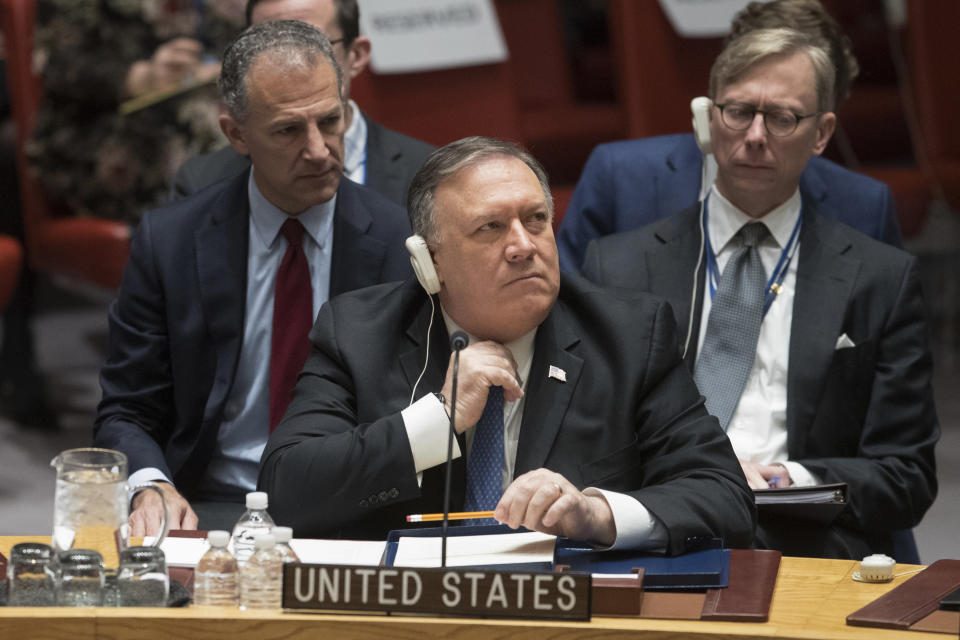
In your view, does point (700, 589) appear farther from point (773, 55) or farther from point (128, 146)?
point (128, 146)

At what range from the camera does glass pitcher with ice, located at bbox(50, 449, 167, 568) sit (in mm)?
1807

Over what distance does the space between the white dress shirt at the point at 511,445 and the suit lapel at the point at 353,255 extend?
1.47ft

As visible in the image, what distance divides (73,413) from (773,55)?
3.22 m

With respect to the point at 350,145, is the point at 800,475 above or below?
below

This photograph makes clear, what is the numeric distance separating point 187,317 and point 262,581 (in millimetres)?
1073

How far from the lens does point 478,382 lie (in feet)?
7.27

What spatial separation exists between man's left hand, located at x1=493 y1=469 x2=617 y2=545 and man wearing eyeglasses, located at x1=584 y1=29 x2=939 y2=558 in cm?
69

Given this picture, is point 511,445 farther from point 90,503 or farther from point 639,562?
point 90,503

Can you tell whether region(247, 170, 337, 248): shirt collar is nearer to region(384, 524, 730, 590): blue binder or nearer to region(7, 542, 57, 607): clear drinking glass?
region(384, 524, 730, 590): blue binder

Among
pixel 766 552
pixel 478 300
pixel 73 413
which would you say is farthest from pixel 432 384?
pixel 73 413

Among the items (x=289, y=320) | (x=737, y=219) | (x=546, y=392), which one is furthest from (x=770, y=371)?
(x=289, y=320)

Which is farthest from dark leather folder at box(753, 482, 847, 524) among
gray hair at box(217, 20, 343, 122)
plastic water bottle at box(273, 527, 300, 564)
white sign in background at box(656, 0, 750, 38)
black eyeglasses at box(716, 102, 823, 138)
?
white sign in background at box(656, 0, 750, 38)

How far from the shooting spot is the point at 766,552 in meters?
2.04

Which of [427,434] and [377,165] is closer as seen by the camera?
[427,434]
